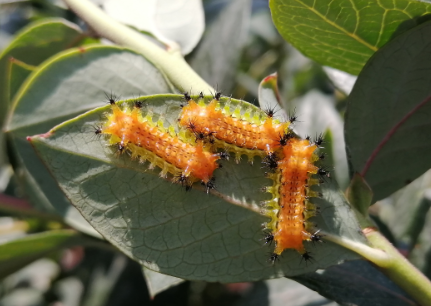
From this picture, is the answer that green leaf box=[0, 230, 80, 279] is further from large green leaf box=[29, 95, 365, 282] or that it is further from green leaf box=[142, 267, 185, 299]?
large green leaf box=[29, 95, 365, 282]

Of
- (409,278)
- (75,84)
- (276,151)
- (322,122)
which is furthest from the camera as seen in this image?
(322,122)

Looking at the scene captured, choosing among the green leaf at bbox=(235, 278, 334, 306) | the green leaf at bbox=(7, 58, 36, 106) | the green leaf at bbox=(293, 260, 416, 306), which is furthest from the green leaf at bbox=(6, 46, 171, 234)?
the green leaf at bbox=(235, 278, 334, 306)

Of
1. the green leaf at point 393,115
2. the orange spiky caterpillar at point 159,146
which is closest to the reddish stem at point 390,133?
the green leaf at point 393,115

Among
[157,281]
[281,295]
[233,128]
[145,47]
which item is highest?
[145,47]

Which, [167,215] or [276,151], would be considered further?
[276,151]

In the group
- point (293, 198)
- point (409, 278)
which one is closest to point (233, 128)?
point (293, 198)

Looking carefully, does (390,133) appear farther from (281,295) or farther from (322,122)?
(322,122)

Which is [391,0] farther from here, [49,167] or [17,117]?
[17,117]
